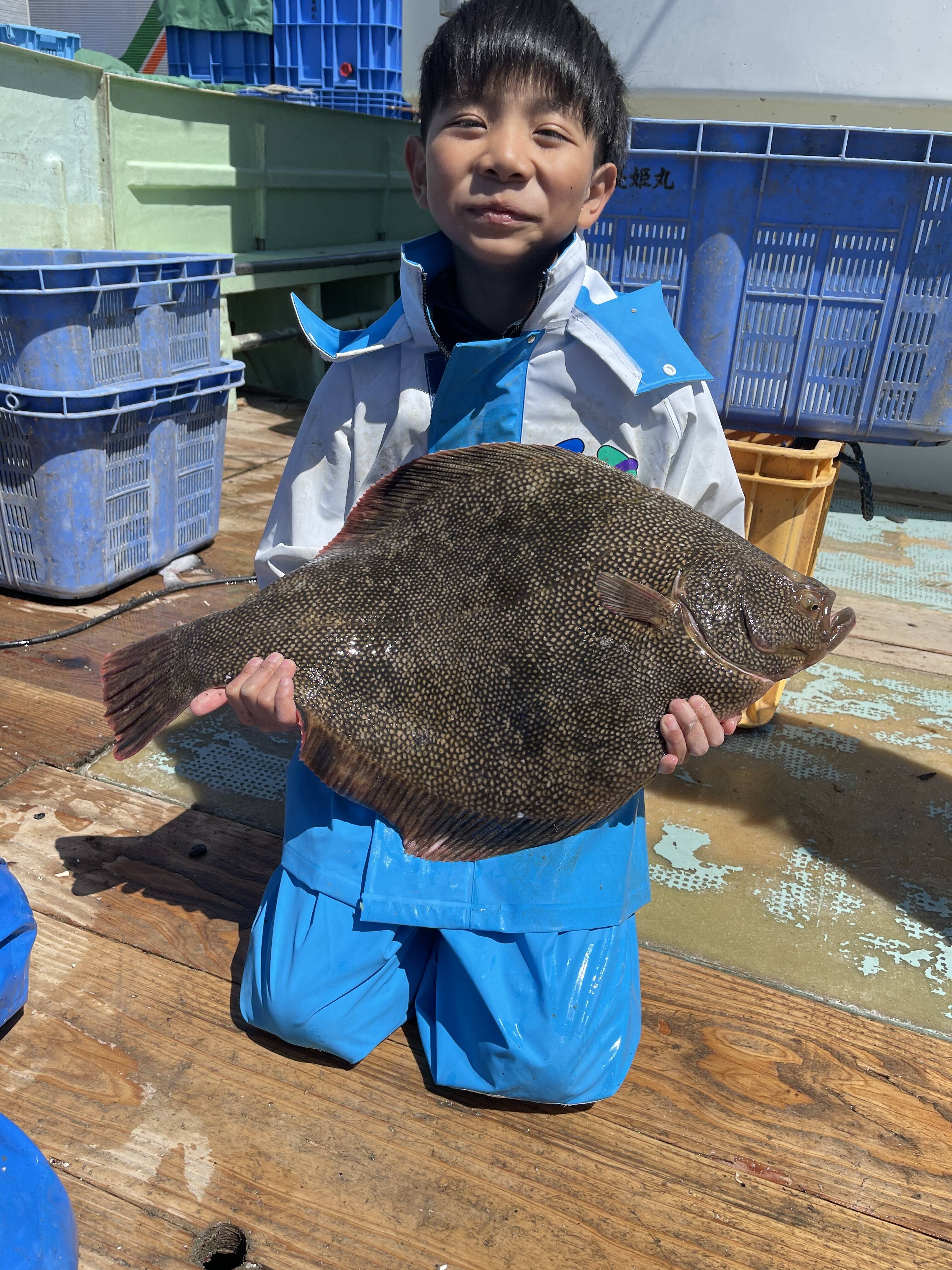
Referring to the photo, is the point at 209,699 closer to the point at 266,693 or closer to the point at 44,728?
the point at 266,693

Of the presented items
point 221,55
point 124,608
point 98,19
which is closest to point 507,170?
point 124,608

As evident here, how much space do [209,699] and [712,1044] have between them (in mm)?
1203

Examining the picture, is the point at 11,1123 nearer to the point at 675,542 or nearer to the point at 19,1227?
the point at 19,1227

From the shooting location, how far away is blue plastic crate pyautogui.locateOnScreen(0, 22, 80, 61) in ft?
16.4

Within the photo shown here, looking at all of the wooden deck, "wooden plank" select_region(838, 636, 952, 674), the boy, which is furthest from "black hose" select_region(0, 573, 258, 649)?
"wooden plank" select_region(838, 636, 952, 674)

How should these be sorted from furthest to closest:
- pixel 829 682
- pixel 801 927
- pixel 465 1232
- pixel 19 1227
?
pixel 829 682 → pixel 801 927 → pixel 465 1232 → pixel 19 1227

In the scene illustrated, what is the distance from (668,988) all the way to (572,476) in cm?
114

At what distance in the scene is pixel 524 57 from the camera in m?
1.76

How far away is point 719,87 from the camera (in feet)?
14.7

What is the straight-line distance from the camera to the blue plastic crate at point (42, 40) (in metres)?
4.99

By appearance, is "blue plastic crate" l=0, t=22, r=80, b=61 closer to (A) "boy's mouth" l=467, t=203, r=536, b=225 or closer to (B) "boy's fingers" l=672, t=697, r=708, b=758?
(A) "boy's mouth" l=467, t=203, r=536, b=225

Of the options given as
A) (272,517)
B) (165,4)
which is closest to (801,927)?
(272,517)

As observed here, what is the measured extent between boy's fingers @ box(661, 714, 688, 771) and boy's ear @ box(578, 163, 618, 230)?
1.03 m

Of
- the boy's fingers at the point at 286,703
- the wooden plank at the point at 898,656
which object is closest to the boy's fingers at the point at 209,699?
the boy's fingers at the point at 286,703
